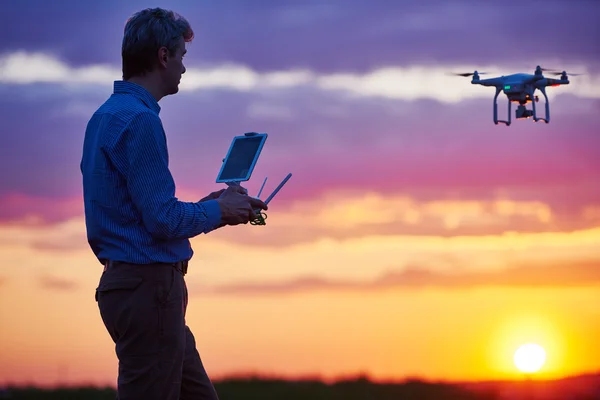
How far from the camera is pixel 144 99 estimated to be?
5043mm

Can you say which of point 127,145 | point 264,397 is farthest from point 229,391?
point 127,145

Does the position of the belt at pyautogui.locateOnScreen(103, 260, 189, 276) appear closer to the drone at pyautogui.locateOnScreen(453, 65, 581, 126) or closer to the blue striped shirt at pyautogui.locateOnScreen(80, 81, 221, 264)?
the blue striped shirt at pyautogui.locateOnScreen(80, 81, 221, 264)

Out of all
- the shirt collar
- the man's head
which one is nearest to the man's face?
the man's head

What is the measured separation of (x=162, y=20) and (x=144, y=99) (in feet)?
1.19

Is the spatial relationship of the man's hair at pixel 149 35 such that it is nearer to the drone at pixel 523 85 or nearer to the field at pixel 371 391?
the field at pixel 371 391

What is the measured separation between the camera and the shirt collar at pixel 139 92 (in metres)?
5.05

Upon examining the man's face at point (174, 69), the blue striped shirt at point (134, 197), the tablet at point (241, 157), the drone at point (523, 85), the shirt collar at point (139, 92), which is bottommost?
the blue striped shirt at point (134, 197)

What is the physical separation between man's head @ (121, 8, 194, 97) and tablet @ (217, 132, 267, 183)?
16.6 inches

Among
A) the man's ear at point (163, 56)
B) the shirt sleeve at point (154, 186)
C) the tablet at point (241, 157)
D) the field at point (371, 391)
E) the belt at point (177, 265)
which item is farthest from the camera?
the field at point (371, 391)

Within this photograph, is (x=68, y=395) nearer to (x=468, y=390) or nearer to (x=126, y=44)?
(x=468, y=390)

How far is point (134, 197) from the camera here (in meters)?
4.80

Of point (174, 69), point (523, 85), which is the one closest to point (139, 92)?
point (174, 69)

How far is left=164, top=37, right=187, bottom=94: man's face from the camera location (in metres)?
5.06

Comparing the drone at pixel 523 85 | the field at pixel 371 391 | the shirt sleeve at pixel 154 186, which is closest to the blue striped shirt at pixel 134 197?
the shirt sleeve at pixel 154 186
